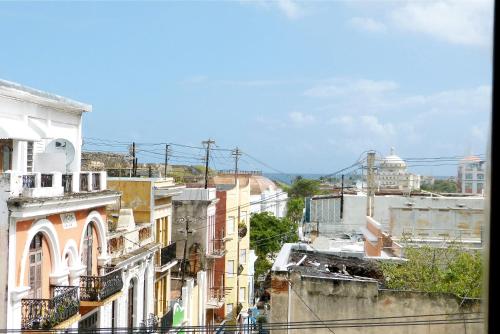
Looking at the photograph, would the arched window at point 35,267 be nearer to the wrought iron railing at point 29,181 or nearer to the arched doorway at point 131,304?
the wrought iron railing at point 29,181

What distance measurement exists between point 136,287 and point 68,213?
568 cm

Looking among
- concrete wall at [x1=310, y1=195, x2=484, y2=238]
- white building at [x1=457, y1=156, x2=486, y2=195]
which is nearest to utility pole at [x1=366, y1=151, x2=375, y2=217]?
concrete wall at [x1=310, y1=195, x2=484, y2=238]

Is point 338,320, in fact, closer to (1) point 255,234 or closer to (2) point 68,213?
(2) point 68,213

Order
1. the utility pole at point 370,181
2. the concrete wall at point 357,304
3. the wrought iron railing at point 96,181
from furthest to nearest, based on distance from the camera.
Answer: the utility pole at point 370,181
the wrought iron railing at point 96,181
the concrete wall at point 357,304

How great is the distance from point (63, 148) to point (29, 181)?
3.76m

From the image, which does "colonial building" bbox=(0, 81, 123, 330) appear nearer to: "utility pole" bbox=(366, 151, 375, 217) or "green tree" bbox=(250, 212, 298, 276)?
"utility pole" bbox=(366, 151, 375, 217)

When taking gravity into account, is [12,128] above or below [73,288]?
above

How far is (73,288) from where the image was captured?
13461 mm

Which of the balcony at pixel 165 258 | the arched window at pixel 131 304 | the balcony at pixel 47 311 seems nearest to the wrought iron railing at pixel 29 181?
the balcony at pixel 47 311

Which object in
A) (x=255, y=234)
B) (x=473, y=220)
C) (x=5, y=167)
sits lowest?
(x=255, y=234)

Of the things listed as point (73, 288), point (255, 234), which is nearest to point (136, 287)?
point (73, 288)

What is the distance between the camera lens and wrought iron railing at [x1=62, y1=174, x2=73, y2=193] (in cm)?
1402

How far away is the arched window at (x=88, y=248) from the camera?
49.1ft

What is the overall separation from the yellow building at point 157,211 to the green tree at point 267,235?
28.8 m
